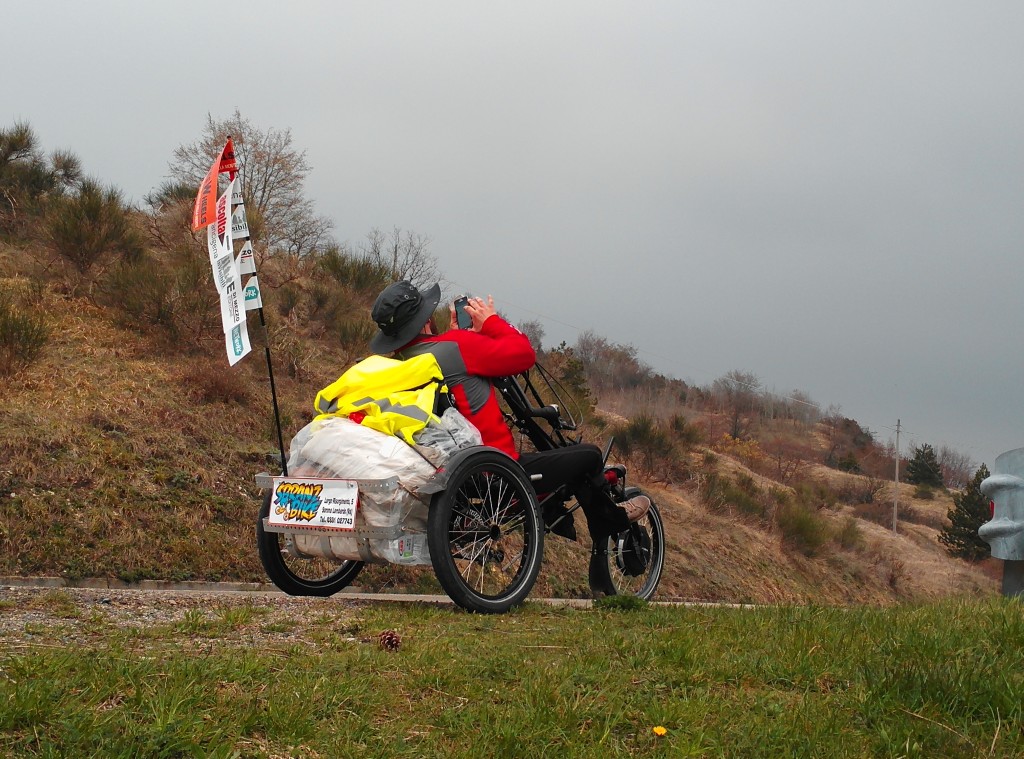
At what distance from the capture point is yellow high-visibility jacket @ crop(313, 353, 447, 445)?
5949mm

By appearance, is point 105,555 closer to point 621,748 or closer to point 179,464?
point 179,464

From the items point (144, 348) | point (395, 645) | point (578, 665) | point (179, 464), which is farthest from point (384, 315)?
point (144, 348)

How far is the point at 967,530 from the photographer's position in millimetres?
46531

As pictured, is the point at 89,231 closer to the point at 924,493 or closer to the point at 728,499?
Result: the point at 728,499

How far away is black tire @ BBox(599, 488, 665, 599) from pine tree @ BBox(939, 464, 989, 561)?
40449 mm

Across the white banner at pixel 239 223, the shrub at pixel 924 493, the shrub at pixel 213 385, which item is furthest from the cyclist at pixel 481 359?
the shrub at pixel 924 493

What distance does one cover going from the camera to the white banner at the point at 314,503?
5.69 meters

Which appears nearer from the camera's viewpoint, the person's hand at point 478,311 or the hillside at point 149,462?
the person's hand at point 478,311

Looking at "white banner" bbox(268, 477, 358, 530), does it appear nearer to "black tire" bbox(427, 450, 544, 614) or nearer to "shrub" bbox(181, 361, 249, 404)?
"black tire" bbox(427, 450, 544, 614)

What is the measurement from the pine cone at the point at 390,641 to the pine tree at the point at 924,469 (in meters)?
74.0

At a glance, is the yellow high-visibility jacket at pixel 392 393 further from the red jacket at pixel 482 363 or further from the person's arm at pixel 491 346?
the person's arm at pixel 491 346

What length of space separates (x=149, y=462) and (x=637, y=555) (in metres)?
4.96

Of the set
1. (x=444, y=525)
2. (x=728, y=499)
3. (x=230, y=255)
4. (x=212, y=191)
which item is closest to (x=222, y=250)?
(x=230, y=255)

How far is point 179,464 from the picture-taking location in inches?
402
